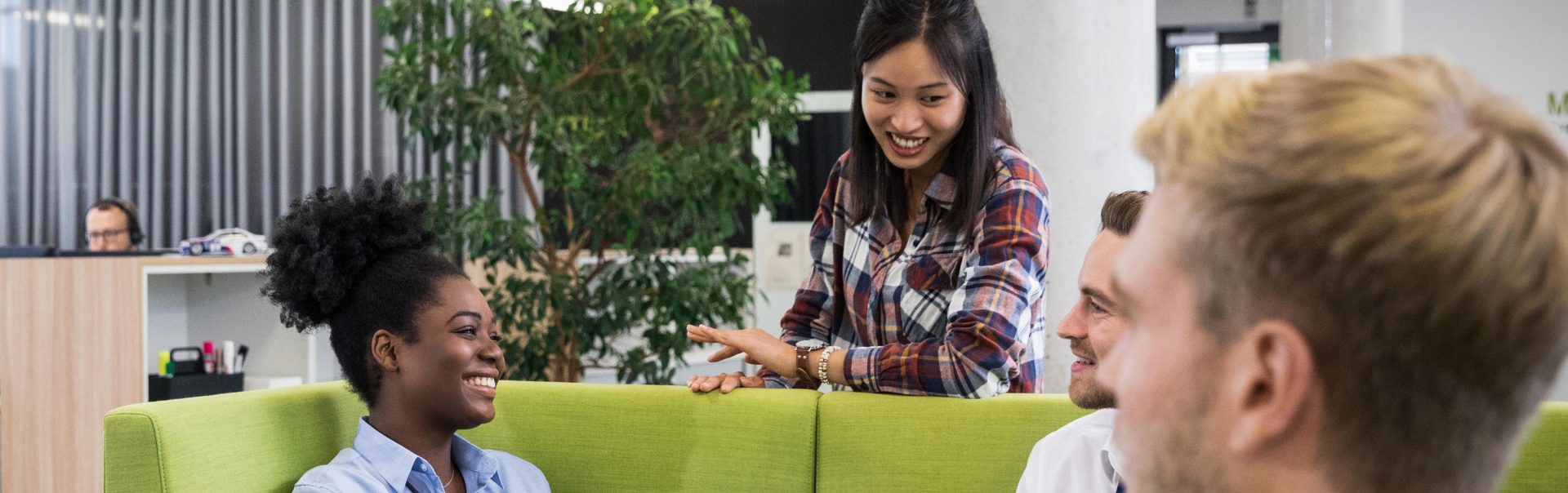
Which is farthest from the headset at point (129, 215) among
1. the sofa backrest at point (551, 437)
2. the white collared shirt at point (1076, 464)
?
the white collared shirt at point (1076, 464)

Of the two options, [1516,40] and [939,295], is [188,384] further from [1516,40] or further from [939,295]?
[1516,40]

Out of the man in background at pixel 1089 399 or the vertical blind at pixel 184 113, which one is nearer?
the man in background at pixel 1089 399

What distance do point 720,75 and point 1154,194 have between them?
11.6 ft

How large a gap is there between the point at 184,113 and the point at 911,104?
620cm

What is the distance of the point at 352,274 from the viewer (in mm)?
2176

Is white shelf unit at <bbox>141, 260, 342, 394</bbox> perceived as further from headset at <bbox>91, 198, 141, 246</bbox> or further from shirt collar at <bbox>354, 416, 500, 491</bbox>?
shirt collar at <bbox>354, 416, 500, 491</bbox>

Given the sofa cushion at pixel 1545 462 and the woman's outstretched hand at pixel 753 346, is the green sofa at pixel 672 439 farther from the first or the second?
the woman's outstretched hand at pixel 753 346

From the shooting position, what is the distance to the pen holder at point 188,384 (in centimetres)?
404

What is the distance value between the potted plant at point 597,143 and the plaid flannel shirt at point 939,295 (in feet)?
5.67

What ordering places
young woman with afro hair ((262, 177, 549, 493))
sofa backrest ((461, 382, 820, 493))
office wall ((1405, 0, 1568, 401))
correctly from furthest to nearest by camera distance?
office wall ((1405, 0, 1568, 401))
sofa backrest ((461, 382, 820, 493))
young woman with afro hair ((262, 177, 549, 493))

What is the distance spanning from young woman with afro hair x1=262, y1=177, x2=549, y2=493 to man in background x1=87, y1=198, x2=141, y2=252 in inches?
161

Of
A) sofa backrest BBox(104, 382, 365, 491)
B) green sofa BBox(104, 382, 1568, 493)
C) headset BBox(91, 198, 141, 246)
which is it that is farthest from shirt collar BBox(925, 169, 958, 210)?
headset BBox(91, 198, 141, 246)

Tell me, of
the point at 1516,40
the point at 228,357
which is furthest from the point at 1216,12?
the point at 228,357

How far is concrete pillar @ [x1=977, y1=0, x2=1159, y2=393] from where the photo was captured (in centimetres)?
343
